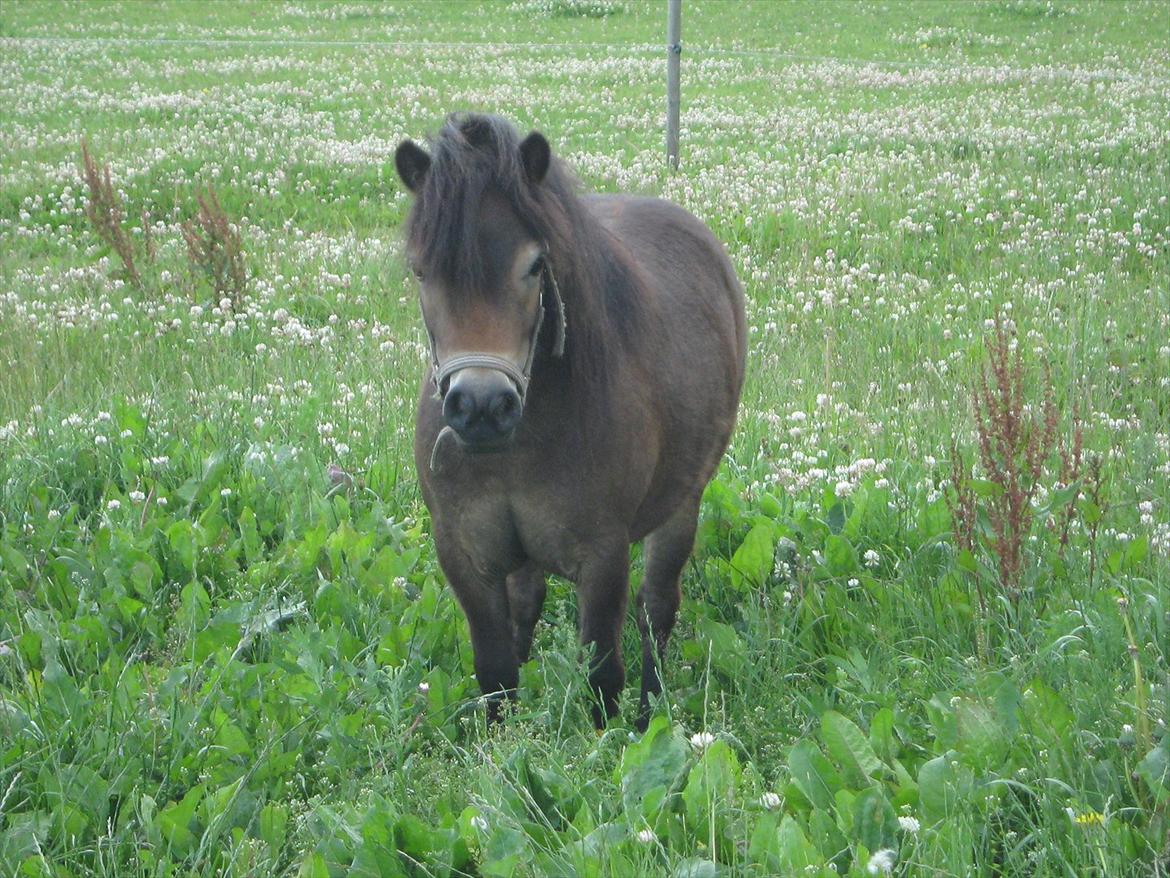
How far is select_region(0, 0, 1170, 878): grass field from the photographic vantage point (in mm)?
3199

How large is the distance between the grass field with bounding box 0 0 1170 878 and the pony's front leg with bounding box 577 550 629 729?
0.12 m

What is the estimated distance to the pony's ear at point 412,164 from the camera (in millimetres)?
3649

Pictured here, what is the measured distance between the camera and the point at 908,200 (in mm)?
11750

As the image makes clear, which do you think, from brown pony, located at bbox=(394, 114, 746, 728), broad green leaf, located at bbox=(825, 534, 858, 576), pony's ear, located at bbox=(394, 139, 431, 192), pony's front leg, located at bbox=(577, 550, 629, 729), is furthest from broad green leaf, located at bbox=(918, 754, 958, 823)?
pony's ear, located at bbox=(394, 139, 431, 192)

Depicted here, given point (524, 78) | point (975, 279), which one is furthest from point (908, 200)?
point (524, 78)

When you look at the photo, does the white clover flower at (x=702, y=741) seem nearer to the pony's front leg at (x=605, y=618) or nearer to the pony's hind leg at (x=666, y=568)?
the pony's front leg at (x=605, y=618)

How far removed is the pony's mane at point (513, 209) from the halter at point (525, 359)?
1.9 inches

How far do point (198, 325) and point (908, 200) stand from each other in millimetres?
6659

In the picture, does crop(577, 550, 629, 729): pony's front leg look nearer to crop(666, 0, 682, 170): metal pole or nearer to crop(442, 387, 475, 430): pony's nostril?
crop(442, 387, 475, 430): pony's nostril

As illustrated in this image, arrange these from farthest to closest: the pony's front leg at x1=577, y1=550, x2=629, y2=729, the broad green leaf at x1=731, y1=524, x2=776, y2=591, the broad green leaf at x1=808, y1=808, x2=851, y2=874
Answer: the broad green leaf at x1=731, y1=524, x2=776, y2=591, the pony's front leg at x1=577, y1=550, x2=629, y2=729, the broad green leaf at x1=808, y1=808, x2=851, y2=874

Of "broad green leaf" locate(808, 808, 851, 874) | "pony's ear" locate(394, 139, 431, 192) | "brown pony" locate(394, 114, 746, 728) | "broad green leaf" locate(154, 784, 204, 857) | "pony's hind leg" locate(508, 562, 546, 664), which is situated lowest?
"pony's hind leg" locate(508, 562, 546, 664)

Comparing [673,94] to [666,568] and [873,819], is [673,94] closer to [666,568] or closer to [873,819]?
[666,568]

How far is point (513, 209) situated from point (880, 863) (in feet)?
6.50

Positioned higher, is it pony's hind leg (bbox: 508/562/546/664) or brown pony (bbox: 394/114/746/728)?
brown pony (bbox: 394/114/746/728)
